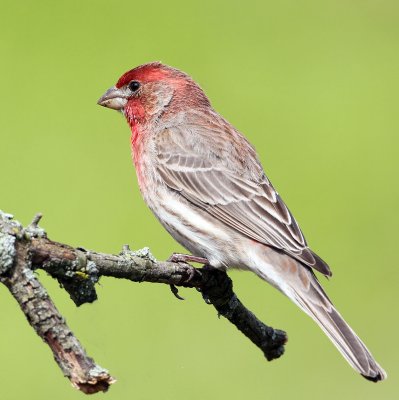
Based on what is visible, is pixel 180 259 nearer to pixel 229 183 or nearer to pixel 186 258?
pixel 186 258

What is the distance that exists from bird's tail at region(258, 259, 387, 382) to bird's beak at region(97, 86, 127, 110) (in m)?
1.71

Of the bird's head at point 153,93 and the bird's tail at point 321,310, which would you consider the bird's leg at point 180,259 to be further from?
the bird's head at point 153,93

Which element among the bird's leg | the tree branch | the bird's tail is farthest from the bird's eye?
the tree branch

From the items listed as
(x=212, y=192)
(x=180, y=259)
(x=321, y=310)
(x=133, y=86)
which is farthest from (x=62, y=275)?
(x=133, y=86)

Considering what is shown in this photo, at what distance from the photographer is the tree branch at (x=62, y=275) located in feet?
9.94

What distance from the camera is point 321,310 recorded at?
476 centimetres

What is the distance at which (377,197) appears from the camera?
8734mm

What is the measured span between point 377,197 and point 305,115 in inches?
52.4

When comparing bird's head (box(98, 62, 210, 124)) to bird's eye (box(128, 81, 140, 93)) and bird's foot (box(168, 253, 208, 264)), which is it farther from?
bird's foot (box(168, 253, 208, 264))

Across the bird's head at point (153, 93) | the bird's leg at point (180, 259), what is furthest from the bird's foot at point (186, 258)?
the bird's head at point (153, 93)

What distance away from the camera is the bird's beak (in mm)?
6215

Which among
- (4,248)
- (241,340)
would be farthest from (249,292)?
(4,248)

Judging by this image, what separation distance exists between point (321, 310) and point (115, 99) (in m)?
2.14

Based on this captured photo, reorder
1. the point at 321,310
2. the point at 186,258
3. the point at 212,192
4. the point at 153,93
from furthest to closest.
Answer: the point at 153,93
the point at 212,192
the point at 186,258
the point at 321,310
